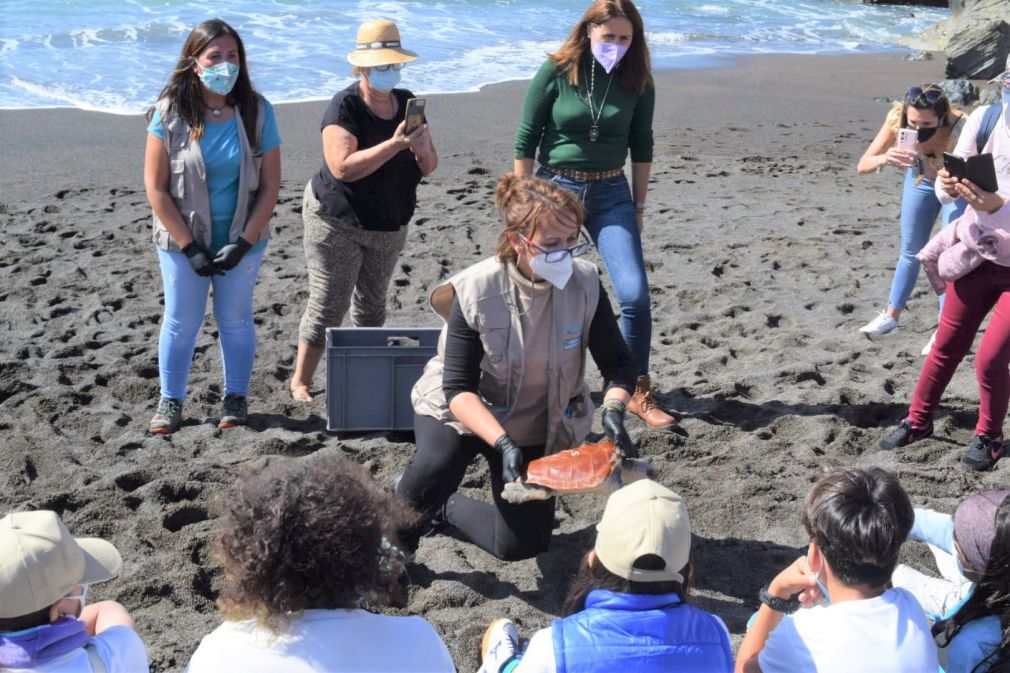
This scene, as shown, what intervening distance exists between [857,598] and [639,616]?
533 mm

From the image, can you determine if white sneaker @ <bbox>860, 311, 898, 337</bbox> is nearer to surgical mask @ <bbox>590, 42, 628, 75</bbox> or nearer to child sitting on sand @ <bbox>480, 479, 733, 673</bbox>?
surgical mask @ <bbox>590, 42, 628, 75</bbox>

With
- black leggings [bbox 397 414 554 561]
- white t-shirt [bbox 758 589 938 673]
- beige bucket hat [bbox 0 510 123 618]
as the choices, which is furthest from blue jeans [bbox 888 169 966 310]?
beige bucket hat [bbox 0 510 123 618]

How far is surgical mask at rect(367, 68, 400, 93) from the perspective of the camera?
15.3 feet

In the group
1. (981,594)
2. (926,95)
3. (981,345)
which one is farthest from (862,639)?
(926,95)

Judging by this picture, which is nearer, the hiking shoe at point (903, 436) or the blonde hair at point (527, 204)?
the blonde hair at point (527, 204)

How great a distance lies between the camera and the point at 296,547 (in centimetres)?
217

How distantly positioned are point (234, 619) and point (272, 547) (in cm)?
19

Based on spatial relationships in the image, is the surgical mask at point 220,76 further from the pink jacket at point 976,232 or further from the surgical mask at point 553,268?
the pink jacket at point 976,232

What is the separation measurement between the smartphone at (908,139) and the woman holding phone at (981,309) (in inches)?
26.6

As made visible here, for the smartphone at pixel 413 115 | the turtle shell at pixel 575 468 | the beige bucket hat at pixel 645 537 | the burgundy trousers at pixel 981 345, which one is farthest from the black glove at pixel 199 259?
the burgundy trousers at pixel 981 345

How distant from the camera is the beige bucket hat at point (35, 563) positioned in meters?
2.09

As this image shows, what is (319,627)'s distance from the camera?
216cm

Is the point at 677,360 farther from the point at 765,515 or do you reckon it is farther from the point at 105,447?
the point at 105,447

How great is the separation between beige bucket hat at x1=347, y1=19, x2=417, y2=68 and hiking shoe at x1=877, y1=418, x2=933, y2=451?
8.94 feet
